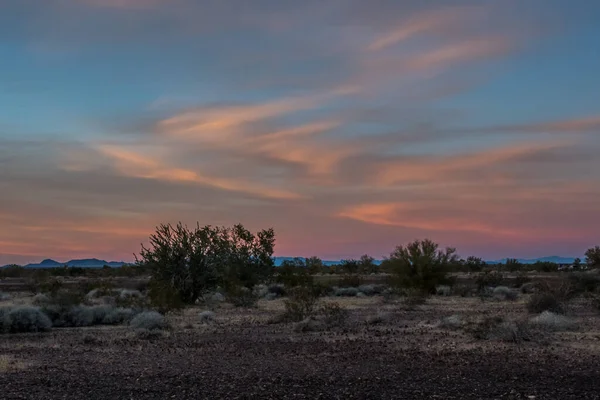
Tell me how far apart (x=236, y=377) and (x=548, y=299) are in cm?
1720

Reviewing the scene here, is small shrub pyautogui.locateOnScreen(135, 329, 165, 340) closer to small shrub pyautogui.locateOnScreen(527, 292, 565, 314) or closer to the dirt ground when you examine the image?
the dirt ground

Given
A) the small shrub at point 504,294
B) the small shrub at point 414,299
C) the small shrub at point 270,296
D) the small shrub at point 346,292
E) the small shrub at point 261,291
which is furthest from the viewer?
the small shrub at point 346,292

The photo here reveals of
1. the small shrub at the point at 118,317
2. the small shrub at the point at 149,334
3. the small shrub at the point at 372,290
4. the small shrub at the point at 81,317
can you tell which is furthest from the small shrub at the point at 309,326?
the small shrub at the point at 372,290

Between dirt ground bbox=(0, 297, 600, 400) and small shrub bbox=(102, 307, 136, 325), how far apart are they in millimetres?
2041

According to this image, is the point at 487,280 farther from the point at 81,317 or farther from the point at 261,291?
the point at 81,317

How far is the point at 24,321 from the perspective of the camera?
21938mm

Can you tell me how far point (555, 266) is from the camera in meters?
80.4

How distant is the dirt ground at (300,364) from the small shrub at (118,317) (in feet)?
6.70

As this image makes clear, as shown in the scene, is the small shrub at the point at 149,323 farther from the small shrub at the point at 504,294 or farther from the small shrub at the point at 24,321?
the small shrub at the point at 504,294

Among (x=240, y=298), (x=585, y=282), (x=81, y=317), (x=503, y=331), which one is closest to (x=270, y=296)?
(x=240, y=298)

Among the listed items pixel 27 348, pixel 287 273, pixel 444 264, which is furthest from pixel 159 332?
pixel 287 273

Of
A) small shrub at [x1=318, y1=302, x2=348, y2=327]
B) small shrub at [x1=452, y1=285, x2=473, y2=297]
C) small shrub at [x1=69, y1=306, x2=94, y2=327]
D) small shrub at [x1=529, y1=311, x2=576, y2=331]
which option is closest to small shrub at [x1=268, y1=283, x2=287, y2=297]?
Result: small shrub at [x1=452, y1=285, x2=473, y2=297]

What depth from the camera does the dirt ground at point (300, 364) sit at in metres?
11.0

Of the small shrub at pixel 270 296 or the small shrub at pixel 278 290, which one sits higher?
the small shrub at pixel 278 290
